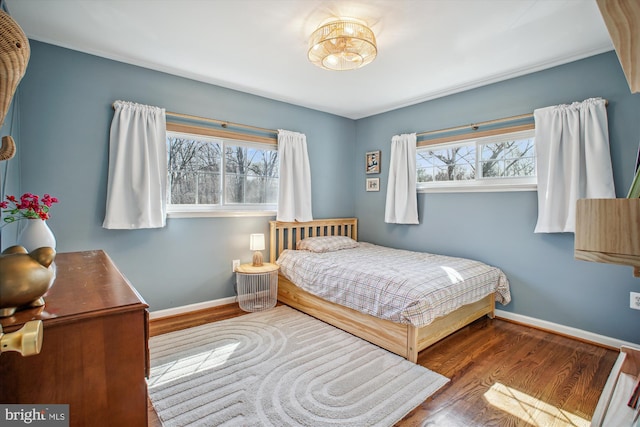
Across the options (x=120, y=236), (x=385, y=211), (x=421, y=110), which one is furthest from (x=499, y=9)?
(x=120, y=236)

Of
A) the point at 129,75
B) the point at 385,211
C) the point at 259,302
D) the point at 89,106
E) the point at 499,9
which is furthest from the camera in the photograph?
the point at 385,211

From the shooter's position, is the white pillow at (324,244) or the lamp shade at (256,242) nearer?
the lamp shade at (256,242)

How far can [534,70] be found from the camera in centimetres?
285

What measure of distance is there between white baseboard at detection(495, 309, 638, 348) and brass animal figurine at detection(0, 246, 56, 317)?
11.8ft

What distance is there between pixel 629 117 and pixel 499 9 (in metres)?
1.47

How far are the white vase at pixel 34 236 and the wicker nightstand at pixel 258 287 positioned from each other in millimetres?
1850

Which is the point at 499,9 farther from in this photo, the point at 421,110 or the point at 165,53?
the point at 165,53

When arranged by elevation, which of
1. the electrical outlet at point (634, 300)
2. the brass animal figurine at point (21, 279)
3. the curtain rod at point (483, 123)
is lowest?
the electrical outlet at point (634, 300)

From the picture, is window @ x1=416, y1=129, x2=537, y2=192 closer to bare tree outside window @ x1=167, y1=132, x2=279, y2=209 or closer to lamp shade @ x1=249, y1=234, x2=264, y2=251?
bare tree outside window @ x1=167, y1=132, x2=279, y2=209

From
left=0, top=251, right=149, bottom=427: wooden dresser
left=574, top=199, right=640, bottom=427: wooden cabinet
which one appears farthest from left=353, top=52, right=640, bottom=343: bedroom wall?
left=0, top=251, right=149, bottom=427: wooden dresser

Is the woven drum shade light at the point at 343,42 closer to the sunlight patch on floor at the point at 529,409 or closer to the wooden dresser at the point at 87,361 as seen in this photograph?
the wooden dresser at the point at 87,361

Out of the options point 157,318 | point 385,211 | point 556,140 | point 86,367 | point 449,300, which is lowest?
point 157,318

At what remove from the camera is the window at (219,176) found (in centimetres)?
315

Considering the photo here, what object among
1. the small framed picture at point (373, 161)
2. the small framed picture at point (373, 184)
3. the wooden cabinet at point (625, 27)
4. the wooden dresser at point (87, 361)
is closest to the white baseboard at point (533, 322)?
the small framed picture at point (373, 184)
